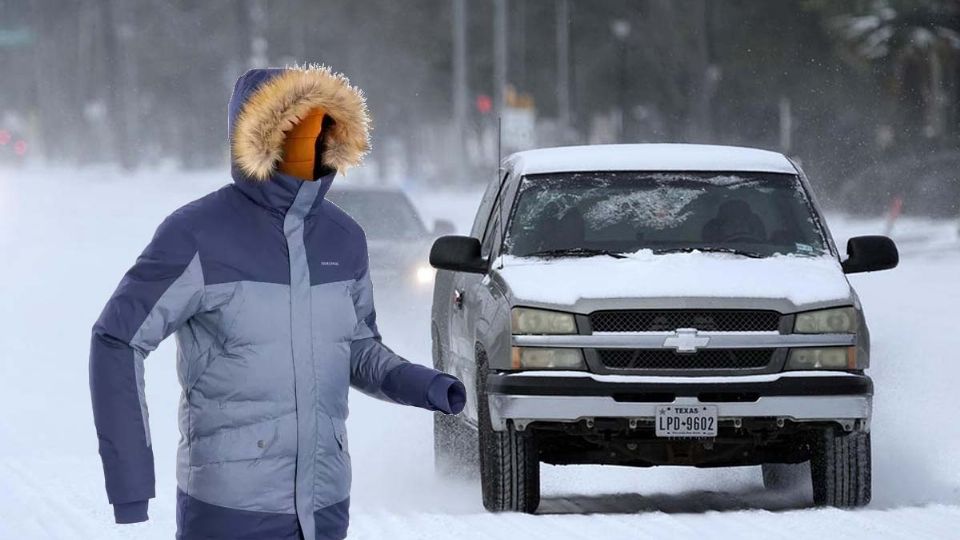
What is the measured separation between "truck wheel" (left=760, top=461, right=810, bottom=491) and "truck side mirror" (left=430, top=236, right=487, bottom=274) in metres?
1.87

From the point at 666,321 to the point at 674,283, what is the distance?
174 mm

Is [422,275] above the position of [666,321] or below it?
below

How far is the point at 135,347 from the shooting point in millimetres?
4742

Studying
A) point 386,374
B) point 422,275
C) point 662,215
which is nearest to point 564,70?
point 422,275

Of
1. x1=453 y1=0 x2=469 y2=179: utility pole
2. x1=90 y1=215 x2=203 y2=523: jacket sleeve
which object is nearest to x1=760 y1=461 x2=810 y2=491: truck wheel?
x1=90 y1=215 x2=203 y2=523: jacket sleeve

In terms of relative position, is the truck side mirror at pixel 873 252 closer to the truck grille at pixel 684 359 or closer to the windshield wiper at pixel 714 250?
the windshield wiper at pixel 714 250

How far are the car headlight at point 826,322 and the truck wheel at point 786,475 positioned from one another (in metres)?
1.52

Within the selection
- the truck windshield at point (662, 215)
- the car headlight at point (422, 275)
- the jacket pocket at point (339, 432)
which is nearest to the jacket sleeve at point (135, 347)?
the jacket pocket at point (339, 432)

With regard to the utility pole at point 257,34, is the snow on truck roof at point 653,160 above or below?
above

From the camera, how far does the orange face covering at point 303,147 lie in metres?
4.85

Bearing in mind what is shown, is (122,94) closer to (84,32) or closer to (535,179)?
(84,32)

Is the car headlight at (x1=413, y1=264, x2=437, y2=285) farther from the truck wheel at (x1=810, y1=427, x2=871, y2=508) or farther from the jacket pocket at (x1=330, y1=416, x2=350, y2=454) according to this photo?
the jacket pocket at (x1=330, y1=416, x2=350, y2=454)

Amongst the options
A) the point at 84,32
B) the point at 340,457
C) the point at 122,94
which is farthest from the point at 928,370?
the point at 84,32

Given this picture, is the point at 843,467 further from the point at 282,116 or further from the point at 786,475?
the point at 282,116
